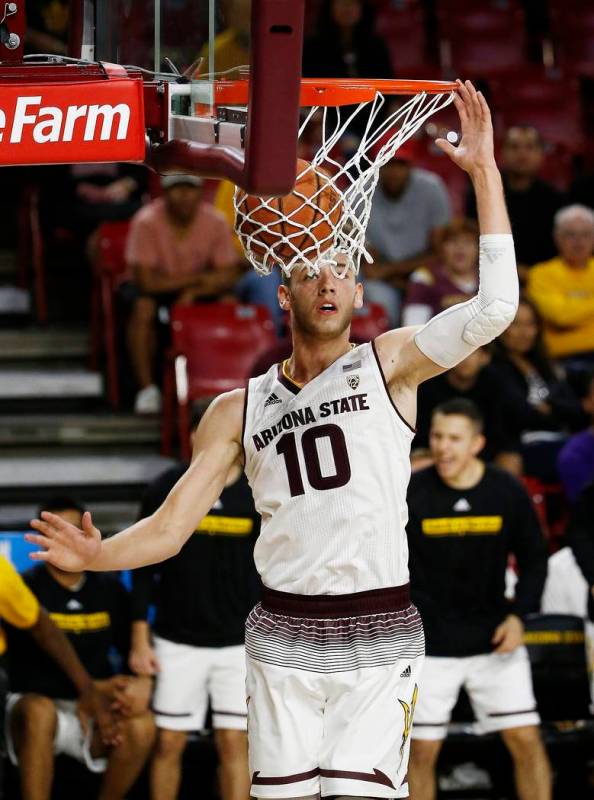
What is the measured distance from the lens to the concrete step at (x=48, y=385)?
9422 mm

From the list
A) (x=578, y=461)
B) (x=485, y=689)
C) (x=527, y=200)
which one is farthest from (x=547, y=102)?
(x=485, y=689)

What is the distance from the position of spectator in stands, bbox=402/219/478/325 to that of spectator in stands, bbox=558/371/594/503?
4.22 feet

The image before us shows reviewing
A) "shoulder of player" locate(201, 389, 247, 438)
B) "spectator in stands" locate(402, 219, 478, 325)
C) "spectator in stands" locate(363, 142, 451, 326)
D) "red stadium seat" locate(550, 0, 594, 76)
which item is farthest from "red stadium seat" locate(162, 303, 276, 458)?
"red stadium seat" locate(550, 0, 594, 76)

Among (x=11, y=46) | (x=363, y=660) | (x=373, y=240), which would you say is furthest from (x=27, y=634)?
(x=373, y=240)

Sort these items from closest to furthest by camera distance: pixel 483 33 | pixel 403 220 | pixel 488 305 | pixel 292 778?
pixel 488 305 < pixel 292 778 < pixel 403 220 < pixel 483 33

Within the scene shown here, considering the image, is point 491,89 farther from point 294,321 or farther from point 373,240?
point 294,321

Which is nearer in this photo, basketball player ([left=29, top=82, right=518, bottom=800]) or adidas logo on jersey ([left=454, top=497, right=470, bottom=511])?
basketball player ([left=29, top=82, right=518, bottom=800])

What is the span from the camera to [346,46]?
10984 mm

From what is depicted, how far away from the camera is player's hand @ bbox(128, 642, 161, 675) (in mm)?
6879

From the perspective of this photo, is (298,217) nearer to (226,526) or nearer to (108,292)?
(226,526)

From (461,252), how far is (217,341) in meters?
1.62

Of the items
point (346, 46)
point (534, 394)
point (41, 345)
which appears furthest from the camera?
point (346, 46)

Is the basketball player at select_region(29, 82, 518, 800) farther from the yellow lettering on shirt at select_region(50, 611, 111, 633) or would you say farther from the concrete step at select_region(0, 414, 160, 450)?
the concrete step at select_region(0, 414, 160, 450)

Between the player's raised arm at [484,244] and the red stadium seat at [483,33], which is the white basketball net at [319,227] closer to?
the player's raised arm at [484,244]
